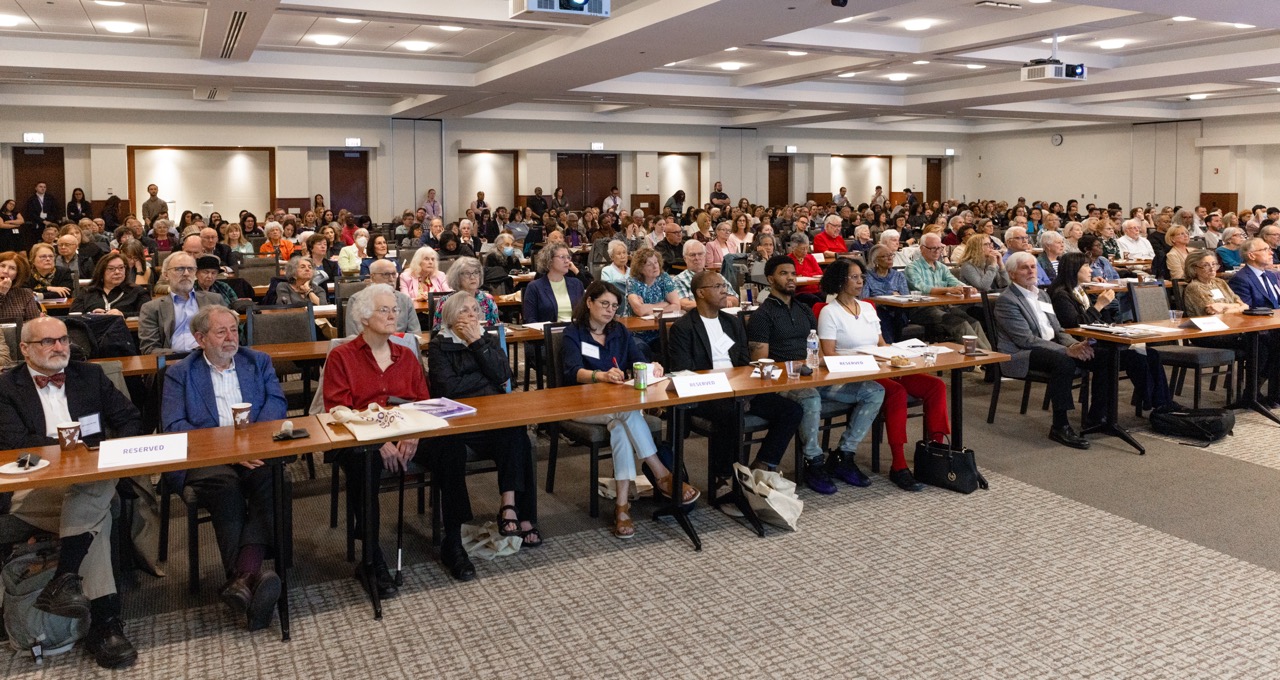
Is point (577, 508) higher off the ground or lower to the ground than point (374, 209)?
lower

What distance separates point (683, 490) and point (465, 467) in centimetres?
103

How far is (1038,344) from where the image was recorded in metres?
6.24

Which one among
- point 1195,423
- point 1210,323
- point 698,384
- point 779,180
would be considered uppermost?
point 779,180

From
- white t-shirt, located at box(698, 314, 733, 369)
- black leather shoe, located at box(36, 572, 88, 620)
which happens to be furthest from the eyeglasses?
white t-shirt, located at box(698, 314, 733, 369)

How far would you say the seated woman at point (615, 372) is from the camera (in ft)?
14.6

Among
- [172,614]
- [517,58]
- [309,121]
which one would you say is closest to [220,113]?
[309,121]

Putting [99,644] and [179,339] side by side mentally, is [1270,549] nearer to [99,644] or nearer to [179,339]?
[99,644]

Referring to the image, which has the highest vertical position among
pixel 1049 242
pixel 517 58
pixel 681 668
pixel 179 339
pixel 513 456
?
pixel 517 58

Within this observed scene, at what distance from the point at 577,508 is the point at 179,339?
258 cm

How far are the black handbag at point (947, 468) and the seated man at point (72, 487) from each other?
366 centimetres

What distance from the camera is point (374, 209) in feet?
64.7

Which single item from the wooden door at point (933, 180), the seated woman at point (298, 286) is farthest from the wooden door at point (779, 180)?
the seated woman at point (298, 286)

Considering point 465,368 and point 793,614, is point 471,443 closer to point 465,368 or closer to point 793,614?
point 465,368

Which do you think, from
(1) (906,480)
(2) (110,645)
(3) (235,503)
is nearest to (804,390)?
(1) (906,480)
